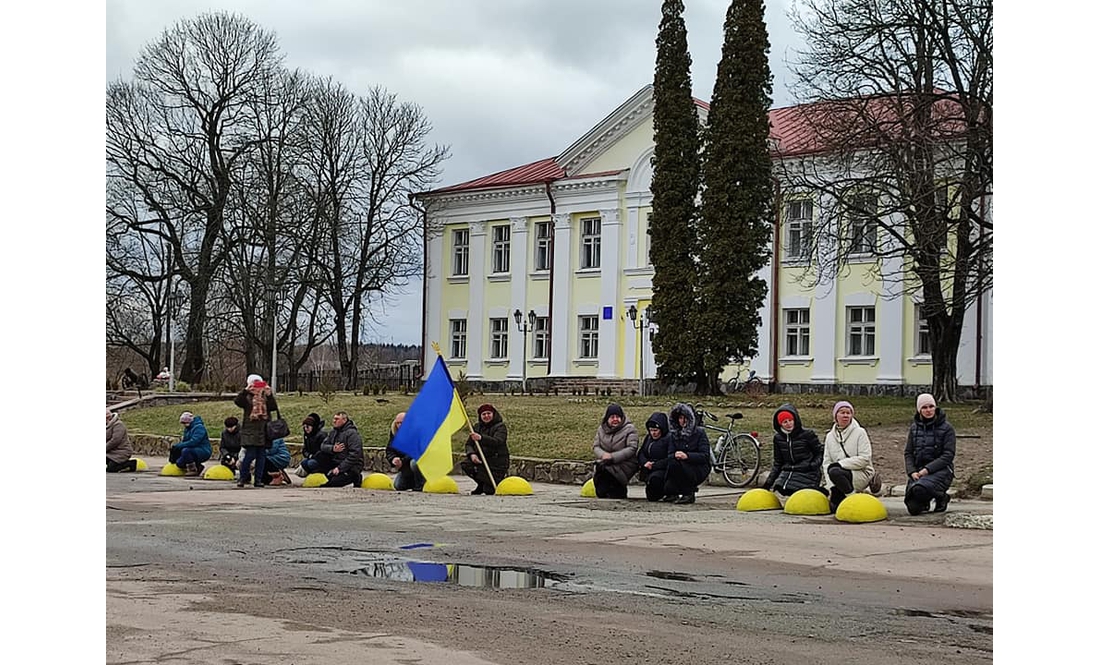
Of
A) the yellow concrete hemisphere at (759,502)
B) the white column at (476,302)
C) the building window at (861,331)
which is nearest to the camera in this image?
the yellow concrete hemisphere at (759,502)

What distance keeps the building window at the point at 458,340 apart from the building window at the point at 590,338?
137 inches

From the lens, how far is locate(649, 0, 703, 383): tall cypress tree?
112ft

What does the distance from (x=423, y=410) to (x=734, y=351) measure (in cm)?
1873

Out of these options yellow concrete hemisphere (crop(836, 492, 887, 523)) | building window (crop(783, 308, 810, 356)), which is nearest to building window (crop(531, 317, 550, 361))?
building window (crop(783, 308, 810, 356))

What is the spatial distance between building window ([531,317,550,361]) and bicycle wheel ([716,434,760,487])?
26.1 metres

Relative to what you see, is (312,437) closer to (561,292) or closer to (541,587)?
(541,587)

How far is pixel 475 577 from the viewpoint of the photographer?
8.21 m

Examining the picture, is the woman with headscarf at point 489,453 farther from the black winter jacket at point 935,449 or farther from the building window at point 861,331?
the building window at point 861,331

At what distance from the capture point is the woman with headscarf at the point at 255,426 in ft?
52.3

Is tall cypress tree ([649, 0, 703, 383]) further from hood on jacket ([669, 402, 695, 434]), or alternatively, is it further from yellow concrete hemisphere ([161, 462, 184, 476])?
hood on jacket ([669, 402, 695, 434])

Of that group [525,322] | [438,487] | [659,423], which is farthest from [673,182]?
[659,423]

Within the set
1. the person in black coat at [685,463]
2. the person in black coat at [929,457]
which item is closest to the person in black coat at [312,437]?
the person in black coat at [685,463]
